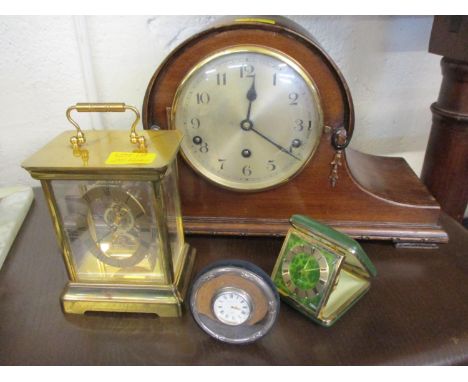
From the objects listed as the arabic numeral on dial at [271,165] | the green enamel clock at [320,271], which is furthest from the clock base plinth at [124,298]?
the arabic numeral on dial at [271,165]

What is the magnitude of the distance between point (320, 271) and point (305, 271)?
0.09ft

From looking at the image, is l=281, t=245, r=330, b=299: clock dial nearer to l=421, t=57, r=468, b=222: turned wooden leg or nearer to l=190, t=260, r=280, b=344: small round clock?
l=190, t=260, r=280, b=344: small round clock

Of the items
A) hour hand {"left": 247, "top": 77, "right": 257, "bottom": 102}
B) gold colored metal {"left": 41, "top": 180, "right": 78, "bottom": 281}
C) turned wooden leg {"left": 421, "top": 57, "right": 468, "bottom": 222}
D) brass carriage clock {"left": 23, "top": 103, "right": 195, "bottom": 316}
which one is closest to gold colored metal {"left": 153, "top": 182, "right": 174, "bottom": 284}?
brass carriage clock {"left": 23, "top": 103, "right": 195, "bottom": 316}

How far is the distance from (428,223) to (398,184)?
113 millimetres

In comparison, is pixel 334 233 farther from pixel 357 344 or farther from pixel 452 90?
pixel 452 90

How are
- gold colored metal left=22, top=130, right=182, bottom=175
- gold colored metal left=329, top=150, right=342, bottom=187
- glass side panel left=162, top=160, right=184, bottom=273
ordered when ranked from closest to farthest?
gold colored metal left=22, top=130, right=182, bottom=175
glass side panel left=162, top=160, right=184, bottom=273
gold colored metal left=329, top=150, right=342, bottom=187

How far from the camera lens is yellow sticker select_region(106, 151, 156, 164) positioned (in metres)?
0.57

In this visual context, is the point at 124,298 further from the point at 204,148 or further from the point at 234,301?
Answer: the point at 204,148

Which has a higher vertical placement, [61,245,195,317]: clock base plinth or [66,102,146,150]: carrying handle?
[66,102,146,150]: carrying handle

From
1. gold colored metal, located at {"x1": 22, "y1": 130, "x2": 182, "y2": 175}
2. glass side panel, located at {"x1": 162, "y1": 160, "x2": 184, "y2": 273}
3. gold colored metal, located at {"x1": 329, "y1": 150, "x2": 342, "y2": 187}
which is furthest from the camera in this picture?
gold colored metal, located at {"x1": 329, "y1": 150, "x2": 342, "y2": 187}

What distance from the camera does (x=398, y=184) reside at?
88cm

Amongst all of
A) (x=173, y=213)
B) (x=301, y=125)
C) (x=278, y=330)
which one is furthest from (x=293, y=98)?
(x=278, y=330)

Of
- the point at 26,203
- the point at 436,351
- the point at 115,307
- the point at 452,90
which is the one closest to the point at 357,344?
the point at 436,351

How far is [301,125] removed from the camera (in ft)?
2.44
